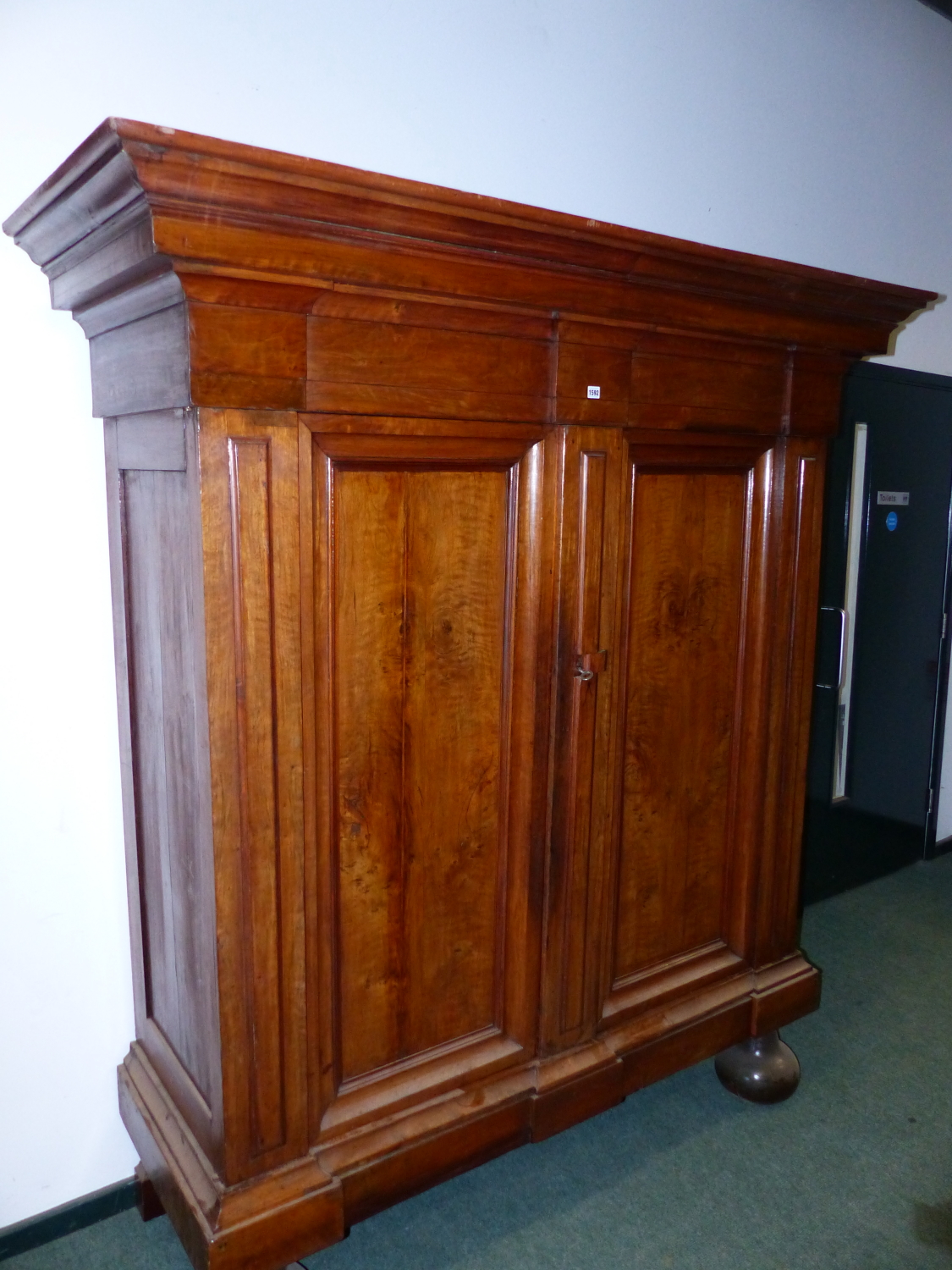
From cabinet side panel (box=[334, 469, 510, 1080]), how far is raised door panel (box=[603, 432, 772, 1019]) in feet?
0.91

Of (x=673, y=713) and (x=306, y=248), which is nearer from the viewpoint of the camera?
A: (x=306, y=248)

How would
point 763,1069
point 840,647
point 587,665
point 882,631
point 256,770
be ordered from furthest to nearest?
point 882,631
point 840,647
point 763,1069
point 587,665
point 256,770

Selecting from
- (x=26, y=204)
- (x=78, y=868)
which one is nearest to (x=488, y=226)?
(x=26, y=204)

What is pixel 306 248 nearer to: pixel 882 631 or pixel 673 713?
pixel 673 713

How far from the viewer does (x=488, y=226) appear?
48.9 inches

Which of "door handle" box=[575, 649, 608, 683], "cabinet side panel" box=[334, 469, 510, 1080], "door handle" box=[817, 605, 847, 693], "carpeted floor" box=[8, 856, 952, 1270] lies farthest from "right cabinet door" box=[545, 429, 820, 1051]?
"door handle" box=[817, 605, 847, 693]

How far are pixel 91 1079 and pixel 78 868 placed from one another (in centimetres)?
42

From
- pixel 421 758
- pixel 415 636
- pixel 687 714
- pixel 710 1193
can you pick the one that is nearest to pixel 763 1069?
pixel 710 1193

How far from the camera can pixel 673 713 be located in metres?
1.75

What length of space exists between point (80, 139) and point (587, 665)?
3.88 ft

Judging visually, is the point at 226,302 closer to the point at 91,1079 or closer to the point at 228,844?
the point at 228,844

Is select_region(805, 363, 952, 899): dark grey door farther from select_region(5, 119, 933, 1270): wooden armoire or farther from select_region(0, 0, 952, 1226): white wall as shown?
select_region(5, 119, 933, 1270): wooden armoire

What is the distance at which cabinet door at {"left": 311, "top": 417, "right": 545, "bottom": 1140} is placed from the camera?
133 centimetres

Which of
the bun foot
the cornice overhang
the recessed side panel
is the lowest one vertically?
the bun foot
